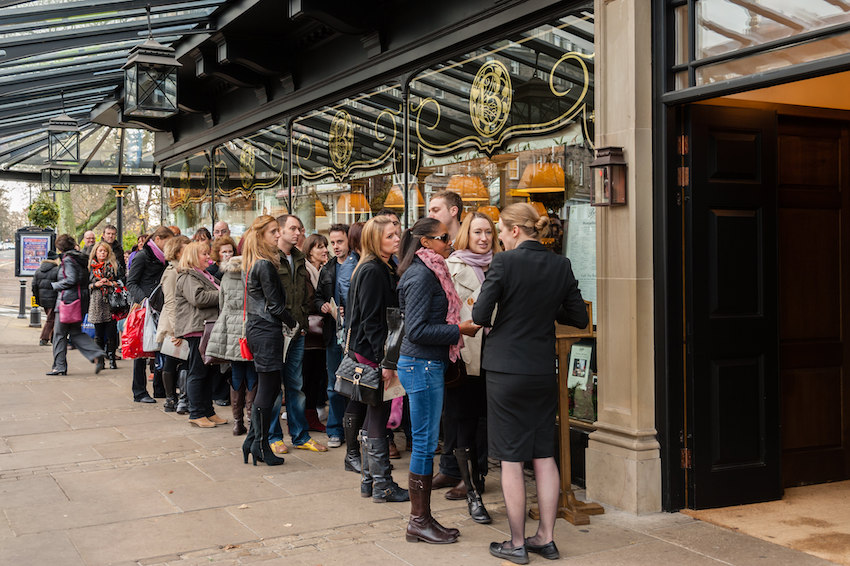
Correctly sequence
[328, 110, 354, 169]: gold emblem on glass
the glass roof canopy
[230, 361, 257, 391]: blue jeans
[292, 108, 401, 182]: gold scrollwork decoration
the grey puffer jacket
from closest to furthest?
the grey puffer jacket
[230, 361, 257, 391]: blue jeans
[292, 108, 401, 182]: gold scrollwork decoration
the glass roof canopy
[328, 110, 354, 169]: gold emblem on glass

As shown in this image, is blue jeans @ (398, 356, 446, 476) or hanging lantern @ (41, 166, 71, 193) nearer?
blue jeans @ (398, 356, 446, 476)

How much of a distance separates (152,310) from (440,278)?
530 centimetres

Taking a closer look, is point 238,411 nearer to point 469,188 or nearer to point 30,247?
point 469,188

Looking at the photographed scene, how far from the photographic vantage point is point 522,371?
4.52 metres

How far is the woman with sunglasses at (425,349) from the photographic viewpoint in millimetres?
4867

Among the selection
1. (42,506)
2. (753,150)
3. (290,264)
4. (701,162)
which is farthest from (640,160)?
(42,506)

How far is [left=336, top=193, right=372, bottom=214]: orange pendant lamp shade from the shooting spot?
31.2 feet

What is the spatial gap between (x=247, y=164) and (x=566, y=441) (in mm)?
8602

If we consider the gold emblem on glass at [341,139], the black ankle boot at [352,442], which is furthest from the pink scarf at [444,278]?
the gold emblem on glass at [341,139]

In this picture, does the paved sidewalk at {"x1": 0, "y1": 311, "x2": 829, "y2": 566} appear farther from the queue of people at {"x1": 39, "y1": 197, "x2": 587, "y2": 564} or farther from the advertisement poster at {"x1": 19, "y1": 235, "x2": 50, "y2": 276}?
the advertisement poster at {"x1": 19, "y1": 235, "x2": 50, "y2": 276}

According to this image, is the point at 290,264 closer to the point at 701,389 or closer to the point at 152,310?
the point at 152,310

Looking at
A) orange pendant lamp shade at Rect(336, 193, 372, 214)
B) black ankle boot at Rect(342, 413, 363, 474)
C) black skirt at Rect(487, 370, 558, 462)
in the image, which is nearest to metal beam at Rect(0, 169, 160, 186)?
orange pendant lamp shade at Rect(336, 193, 372, 214)

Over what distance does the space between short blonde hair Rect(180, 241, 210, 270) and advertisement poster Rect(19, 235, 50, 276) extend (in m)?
12.6

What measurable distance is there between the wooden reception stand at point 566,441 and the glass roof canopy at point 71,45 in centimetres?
618
